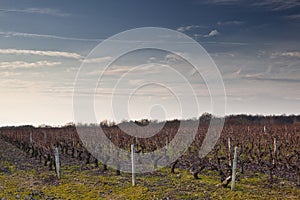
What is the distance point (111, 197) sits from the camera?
35.8 feet

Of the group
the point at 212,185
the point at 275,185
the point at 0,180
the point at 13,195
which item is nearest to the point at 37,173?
the point at 0,180

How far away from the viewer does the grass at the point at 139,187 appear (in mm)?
10789

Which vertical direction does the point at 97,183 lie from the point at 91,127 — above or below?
below

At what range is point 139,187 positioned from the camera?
11.9 metres

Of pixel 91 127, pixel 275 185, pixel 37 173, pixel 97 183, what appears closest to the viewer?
pixel 275 185

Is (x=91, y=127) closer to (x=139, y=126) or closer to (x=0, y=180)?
(x=139, y=126)

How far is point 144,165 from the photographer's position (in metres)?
16.7

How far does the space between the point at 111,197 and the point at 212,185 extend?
3568mm

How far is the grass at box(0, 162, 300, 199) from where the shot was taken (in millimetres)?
10789

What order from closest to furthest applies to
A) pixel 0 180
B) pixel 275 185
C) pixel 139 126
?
pixel 275 185
pixel 0 180
pixel 139 126

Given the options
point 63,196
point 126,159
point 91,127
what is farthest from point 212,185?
point 91,127

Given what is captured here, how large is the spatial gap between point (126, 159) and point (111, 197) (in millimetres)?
8364

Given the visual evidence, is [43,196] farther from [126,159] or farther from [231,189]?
[126,159]

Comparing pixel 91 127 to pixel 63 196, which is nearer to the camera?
pixel 63 196
